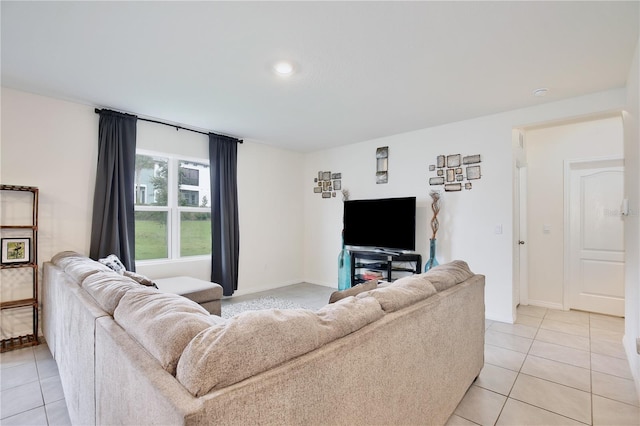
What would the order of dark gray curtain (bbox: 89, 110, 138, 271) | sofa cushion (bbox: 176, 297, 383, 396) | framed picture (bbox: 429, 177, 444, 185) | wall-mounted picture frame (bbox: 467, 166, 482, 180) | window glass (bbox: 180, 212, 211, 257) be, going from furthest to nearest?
window glass (bbox: 180, 212, 211, 257) < framed picture (bbox: 429, 177, 444, 185) < wall-mounted picture frame (bbox: 467, 166, 482, 180) < dark gray curtain (bbox: 89, 110, 138, 271) < sofa cushion (bbox: 176, 297, 383, 396)

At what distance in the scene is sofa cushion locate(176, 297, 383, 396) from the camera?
755 mm

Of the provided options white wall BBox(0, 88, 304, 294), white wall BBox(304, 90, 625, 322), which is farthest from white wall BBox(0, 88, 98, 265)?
white wall BBox(304, 90, 625, 322)

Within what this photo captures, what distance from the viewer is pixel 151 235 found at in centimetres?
400

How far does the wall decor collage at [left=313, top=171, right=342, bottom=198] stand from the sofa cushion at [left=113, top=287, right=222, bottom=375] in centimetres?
419

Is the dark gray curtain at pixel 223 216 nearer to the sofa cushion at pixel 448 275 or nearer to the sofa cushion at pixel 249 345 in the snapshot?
the sofa cushion at pixel 448 275

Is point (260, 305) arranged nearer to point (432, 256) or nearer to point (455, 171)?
point (432, 256)

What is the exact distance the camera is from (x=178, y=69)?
2533 millimetres

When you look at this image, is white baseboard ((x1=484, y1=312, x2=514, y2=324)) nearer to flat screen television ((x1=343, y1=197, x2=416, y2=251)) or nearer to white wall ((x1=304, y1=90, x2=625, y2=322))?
white wall ((x1=304, y1=90, x2=625, y2=322))

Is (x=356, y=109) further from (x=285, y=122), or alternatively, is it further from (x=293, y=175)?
(x=293, y=175)

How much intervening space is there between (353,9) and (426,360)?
1977 millimetres

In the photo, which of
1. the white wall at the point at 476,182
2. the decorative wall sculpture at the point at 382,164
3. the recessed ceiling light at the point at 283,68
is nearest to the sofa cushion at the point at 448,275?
the white wall at the point at 476,182

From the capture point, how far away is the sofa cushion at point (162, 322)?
0.89 meters

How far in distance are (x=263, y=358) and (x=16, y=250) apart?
11.0ft

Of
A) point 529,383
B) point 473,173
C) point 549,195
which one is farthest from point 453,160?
point 529,383
